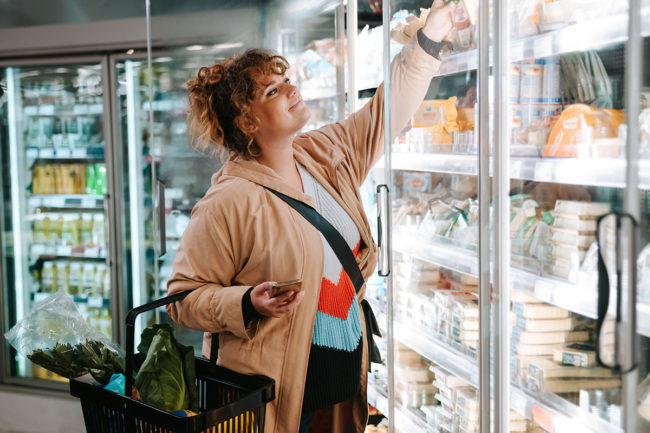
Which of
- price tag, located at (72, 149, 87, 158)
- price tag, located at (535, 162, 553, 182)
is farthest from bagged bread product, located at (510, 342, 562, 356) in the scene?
price tag, located at (72, 149, 87, 158)

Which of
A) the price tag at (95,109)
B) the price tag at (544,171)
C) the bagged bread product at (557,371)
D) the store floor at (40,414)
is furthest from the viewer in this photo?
the price tag at (95,109)

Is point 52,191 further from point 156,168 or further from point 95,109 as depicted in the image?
point 156,168

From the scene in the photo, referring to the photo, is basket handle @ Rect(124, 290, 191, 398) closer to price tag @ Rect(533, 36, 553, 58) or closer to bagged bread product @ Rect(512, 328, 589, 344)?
bagged bread product @ Rect(512, 328, 589, 344)

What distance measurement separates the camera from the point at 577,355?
138 cm

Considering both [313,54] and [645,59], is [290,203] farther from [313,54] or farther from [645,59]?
[313,54]

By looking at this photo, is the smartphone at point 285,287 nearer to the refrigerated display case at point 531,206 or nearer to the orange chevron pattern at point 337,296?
the orange chevron pattern at point 337,296

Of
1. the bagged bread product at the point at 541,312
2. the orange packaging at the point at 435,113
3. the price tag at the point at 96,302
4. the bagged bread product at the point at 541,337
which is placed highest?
the orange packaging at the point at 435,113

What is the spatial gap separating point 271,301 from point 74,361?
531mm

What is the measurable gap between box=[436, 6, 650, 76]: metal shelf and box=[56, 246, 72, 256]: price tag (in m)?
3.16

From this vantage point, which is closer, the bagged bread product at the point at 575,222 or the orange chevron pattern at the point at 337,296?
the bagged bread product at the point at 575,222

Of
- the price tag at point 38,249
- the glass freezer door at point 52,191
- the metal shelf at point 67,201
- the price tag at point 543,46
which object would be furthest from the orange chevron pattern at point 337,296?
the price tag at point 38,249

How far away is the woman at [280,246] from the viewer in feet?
5.47

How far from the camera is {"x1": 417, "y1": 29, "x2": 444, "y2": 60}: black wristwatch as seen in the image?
1785 mm

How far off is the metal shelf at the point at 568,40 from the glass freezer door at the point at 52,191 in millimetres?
→ 2774
